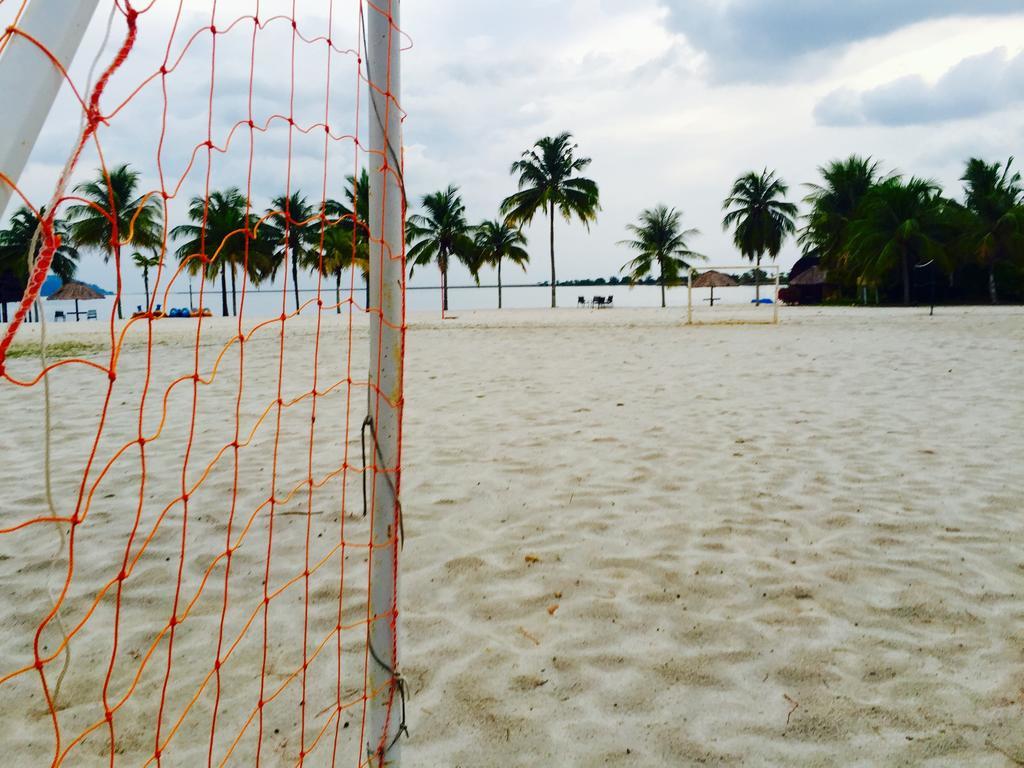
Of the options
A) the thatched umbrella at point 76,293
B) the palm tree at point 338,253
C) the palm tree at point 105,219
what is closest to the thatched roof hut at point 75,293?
the thatched umbrella at point 76,293

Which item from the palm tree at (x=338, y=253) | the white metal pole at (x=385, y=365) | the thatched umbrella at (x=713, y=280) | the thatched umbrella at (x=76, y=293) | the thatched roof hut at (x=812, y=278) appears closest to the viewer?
the white metal pole at (x=385, y=365)

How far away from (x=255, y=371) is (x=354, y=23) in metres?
5.91

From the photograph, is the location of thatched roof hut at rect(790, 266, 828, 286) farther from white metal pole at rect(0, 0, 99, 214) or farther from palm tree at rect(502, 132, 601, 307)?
white metal pole at rect(0, 0, 99, 214)

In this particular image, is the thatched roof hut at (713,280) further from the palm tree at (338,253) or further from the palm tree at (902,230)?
the palm tree at (338,253)

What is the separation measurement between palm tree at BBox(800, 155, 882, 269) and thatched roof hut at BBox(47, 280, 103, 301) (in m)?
31.3

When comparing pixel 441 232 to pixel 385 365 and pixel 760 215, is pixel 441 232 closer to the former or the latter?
pixel 760 215

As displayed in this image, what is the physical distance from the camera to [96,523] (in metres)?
2.84

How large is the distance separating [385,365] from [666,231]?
105 feet

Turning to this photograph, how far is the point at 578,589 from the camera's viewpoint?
2.31m

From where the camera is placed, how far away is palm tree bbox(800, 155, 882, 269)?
26734mm

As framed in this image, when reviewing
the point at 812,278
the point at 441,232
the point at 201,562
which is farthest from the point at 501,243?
the point at 201,562

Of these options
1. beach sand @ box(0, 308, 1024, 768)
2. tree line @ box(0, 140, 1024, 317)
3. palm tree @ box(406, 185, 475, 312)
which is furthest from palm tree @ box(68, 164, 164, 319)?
beach sand @ box(0, 308, 1024, 768)

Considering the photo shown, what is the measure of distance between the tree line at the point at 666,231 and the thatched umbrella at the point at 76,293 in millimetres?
650

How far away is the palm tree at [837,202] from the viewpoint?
26734mm
